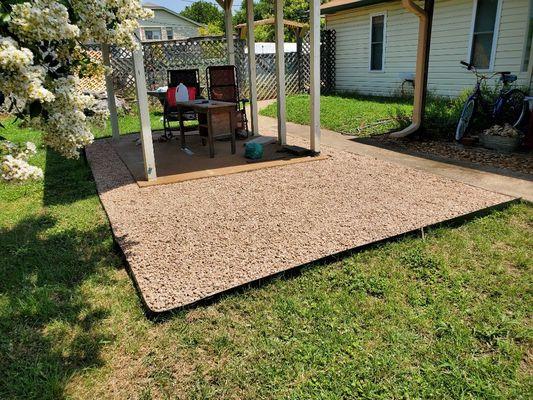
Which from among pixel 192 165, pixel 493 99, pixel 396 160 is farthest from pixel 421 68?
pixel 192 165

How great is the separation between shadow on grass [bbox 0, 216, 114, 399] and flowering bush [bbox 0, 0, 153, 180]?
983 millimetres

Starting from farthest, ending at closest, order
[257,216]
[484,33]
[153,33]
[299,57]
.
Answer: [153,33]
[299,57]
[484,33]
[257,216]

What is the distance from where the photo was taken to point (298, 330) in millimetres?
2250

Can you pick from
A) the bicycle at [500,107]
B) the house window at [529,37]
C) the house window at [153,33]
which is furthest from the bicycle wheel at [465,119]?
the house window at [153,33]

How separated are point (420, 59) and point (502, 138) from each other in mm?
1860

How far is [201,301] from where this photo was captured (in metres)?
2.50

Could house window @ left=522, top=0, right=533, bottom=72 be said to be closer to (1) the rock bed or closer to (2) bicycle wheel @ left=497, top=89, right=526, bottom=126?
(2) bicycle wheel @ left=497, top=89, right=526, bottom=126

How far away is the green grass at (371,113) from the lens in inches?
287

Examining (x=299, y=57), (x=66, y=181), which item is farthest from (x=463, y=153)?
(x=299, y=57)

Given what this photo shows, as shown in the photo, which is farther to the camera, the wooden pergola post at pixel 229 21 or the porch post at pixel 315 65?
the wooden pergola post at pixel 229 21

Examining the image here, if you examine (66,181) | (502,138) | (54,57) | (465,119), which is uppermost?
(54,57)

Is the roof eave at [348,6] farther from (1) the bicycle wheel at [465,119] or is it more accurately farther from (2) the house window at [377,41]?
(1) the bicycle wheel at [465,119]

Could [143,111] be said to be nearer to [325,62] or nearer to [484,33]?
[484,33]

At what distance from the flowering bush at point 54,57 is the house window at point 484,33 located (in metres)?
9.02
